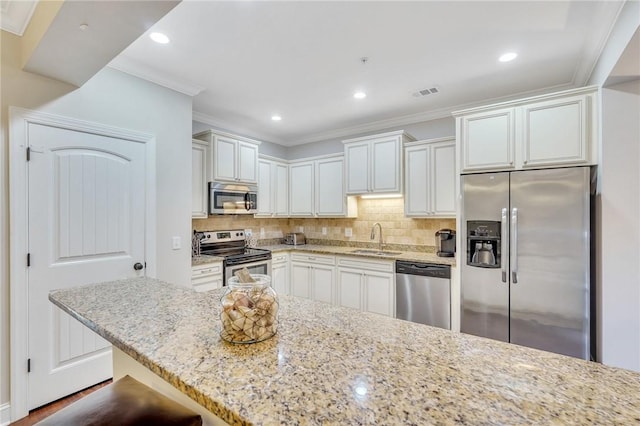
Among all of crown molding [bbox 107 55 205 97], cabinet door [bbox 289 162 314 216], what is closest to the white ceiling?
crown molding [bbox 107 55 205 97]

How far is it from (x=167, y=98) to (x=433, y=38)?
2455mm

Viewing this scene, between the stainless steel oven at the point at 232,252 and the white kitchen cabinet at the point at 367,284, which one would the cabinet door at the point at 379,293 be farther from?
the stainless steel oven at the point at 232,252

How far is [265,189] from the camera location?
4543 mm

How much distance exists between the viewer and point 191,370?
0.77 m

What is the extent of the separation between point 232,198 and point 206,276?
107 centimetres

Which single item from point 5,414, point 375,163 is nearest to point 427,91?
point 375,163

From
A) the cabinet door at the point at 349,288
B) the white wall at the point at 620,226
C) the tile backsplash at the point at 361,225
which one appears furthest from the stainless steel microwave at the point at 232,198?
the white wall at the point at 620,226

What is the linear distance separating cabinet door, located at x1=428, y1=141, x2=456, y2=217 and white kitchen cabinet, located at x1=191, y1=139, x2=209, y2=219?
108 inches

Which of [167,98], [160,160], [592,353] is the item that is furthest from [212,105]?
[592,353]

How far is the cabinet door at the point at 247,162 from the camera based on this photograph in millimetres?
3936

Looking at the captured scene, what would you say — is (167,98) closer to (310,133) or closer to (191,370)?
(310,133)

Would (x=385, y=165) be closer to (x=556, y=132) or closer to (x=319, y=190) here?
(x=319, y=190)

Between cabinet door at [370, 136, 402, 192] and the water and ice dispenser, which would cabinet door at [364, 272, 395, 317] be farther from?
cabinet door at [370, 136, 402, 192]

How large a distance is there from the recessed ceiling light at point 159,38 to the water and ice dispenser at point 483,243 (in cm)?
304
